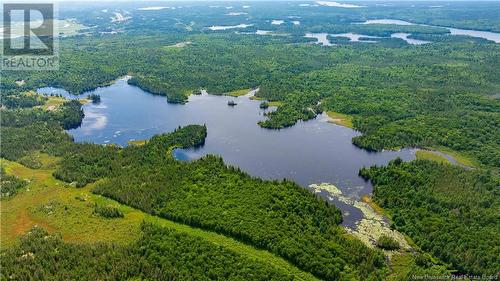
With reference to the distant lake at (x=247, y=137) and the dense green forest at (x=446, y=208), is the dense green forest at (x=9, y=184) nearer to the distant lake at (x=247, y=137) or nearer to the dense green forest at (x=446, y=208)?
the distant lake at (x=247, y=137)

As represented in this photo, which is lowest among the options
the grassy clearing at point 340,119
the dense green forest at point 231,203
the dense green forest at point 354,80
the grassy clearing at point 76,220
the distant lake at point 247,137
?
the grassy clearing at point 76,220

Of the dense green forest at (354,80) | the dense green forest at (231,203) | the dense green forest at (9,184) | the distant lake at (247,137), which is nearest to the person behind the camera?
the dense green forest at (231,203)

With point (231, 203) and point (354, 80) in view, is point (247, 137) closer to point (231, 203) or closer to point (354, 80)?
point (231, 203)

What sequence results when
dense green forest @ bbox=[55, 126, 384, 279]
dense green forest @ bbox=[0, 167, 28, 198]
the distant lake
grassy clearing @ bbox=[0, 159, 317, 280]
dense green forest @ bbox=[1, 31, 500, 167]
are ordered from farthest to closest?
dense green forest @ bbox=[1, 31, 500, 167] → the distant lake → dense green forest @ bbox=[0, 167, 28, 198] → grassy clearing @ bbox=[0, 159, 317, 280] → dense green forest @ bbox=[55, 126, 384, 279]

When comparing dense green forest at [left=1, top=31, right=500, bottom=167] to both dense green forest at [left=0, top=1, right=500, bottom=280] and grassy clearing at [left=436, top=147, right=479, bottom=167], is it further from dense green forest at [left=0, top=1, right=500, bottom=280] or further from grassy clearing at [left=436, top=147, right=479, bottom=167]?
grassy clearing at [left=436, top=147, right=479, bottom=167]

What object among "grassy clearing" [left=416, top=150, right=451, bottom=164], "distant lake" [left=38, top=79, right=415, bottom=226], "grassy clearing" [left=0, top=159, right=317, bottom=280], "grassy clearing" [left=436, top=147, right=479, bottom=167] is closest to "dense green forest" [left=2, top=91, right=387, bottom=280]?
"grassy clearing" [left=0, top=159, right=317, bottom=280]

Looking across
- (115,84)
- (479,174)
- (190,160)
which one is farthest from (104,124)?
(479,174)

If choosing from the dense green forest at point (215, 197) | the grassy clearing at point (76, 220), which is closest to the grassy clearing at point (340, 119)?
the dense green forest at point (215, 197)
